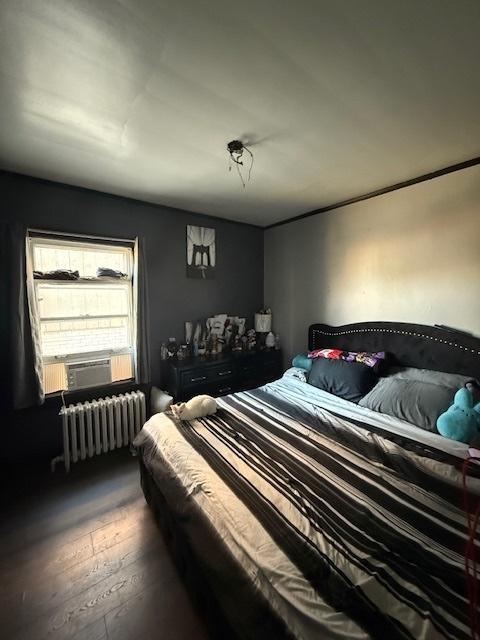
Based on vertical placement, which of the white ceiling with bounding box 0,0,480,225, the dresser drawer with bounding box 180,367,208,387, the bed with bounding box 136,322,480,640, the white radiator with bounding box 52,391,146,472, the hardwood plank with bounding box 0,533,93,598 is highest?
the white ceiling with bounding box 0,0,480,225

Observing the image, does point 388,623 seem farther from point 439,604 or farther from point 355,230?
point 355,230

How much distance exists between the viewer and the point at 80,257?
95.6 inches

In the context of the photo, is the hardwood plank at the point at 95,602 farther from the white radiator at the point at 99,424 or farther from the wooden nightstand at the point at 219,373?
the wooden nightstand at the point at 219,373

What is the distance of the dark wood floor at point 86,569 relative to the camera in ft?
3.79

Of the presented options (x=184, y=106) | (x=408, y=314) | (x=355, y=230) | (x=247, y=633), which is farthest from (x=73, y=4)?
(x=408, y=314)

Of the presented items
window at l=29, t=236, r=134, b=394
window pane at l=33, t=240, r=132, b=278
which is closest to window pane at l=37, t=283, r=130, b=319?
window at l=29, t=236, r=134, b=394

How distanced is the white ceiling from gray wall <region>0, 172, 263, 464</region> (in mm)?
240

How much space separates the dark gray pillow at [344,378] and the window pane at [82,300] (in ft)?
6.62

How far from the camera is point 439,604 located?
73cm

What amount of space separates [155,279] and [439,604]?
2.85m

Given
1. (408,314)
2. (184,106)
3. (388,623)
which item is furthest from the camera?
(408,314)

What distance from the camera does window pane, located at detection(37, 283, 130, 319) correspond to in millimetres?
2311

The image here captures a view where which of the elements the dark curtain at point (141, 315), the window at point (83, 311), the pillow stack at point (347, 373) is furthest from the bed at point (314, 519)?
the window at point (83, 311)

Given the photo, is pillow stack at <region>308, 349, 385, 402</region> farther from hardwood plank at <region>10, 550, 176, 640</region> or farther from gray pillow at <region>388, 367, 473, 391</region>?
hardwood plank at <region>10, 550, 176, 640</region>
